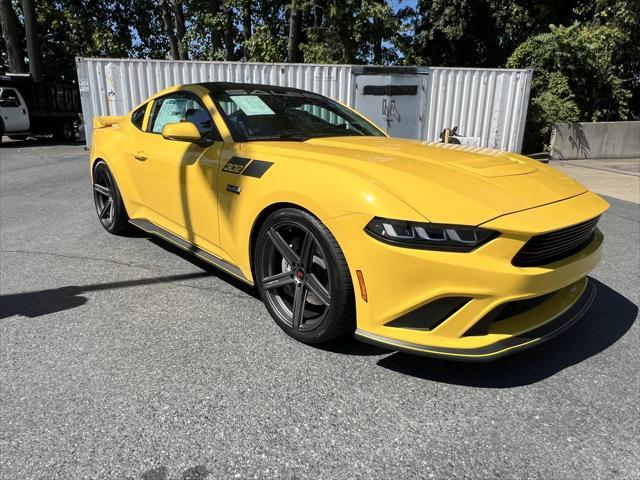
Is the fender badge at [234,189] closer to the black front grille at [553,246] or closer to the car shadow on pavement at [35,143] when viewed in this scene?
the black front grille at [553,246]

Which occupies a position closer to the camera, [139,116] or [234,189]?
[234,189]

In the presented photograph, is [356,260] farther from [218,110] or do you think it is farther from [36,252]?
[36,252]

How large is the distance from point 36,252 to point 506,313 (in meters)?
4.12

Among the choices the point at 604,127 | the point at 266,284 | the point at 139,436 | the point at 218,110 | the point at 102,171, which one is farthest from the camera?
the point at 604,127

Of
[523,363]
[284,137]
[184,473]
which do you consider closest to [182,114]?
[284,137]

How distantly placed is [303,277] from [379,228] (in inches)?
25.6

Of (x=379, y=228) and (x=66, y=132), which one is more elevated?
(x=379, y=228)

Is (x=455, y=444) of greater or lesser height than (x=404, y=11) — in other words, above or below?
below

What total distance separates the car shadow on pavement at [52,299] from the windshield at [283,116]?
134cm

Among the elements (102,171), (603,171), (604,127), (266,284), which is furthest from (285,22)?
(266,284)

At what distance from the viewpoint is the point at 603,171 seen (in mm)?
11727

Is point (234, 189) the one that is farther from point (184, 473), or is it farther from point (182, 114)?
point (184, 473)

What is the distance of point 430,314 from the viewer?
218cm

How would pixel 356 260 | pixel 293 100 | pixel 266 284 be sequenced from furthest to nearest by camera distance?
1. pixel 293 100
2. pixel 266 284
3. pixel 356 260
